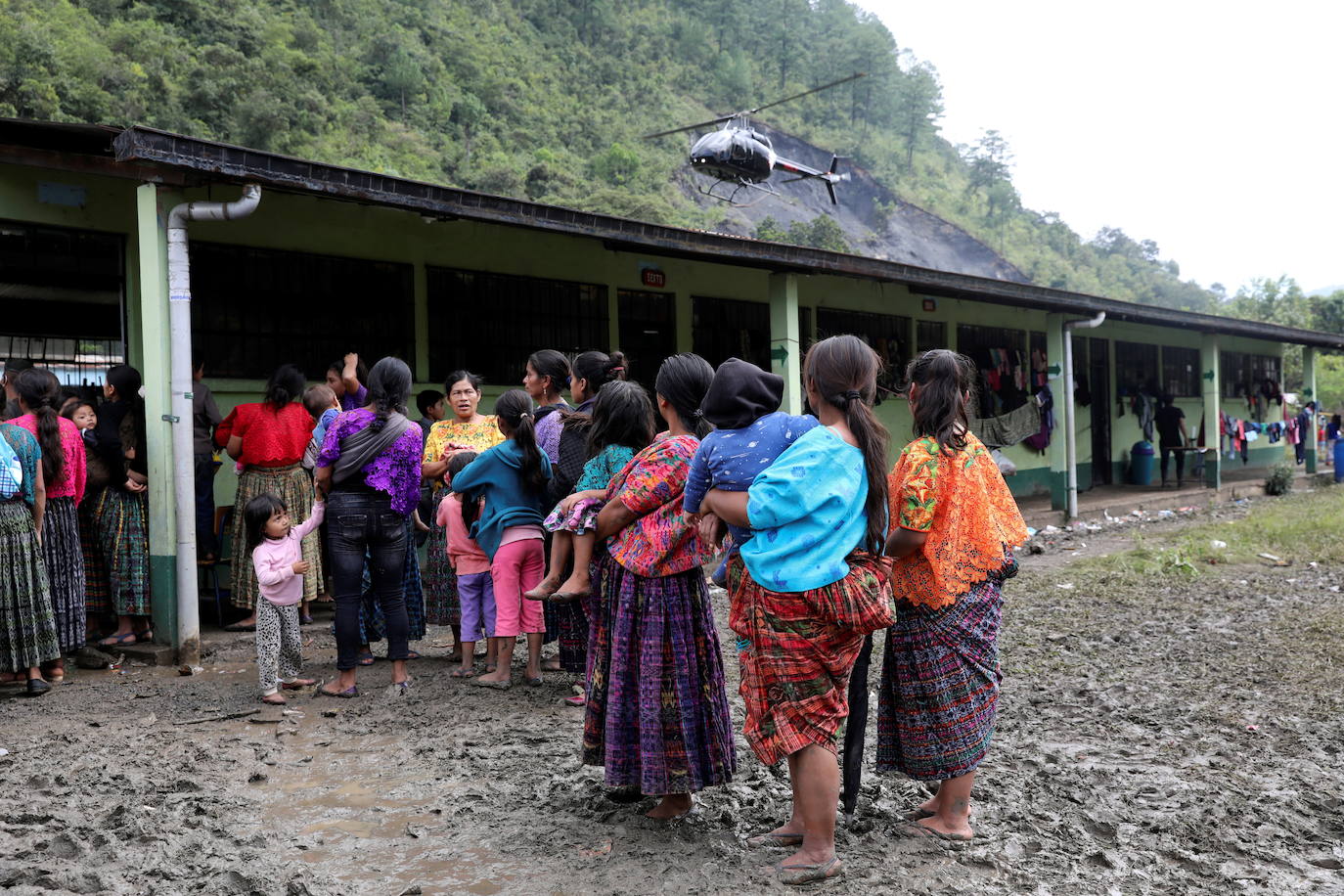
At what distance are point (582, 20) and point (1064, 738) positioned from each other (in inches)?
2546

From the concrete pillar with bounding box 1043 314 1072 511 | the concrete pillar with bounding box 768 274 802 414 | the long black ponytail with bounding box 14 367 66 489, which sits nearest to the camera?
the long black ponytail with bounding box 14 367 66 489

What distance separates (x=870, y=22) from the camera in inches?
3762

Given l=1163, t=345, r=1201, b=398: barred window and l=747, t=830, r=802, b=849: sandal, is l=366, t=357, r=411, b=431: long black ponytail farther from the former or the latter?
l=1163, t=345, r=1201, b=398: barred window

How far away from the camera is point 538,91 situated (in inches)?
2096

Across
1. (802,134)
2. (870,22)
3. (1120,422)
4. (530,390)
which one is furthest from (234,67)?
(870,22)

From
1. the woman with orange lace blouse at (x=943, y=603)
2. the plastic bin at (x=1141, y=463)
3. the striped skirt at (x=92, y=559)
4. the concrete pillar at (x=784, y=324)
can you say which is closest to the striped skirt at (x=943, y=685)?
the woman with orange lace blouse at (x=943, y=603)

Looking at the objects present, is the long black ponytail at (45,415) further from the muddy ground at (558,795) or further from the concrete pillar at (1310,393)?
the concrete pillar at (1310,393)

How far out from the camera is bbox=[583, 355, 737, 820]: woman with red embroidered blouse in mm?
3293

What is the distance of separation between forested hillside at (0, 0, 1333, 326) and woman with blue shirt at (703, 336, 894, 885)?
27384mm

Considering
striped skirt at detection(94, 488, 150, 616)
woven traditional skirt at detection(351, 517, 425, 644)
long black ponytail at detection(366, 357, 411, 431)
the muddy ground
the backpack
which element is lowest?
the muddy ground

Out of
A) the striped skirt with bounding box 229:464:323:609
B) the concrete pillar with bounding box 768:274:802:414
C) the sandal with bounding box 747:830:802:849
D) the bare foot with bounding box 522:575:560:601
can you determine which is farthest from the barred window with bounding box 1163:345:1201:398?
the sandal with bounding box 747:830:802:849

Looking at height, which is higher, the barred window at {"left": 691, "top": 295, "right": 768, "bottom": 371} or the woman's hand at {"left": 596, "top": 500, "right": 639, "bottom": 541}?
the barred window at {"left": 691, "top": 295, "right": 768, "bottom": 371}

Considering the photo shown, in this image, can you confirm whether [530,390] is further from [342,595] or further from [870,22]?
[870,22]

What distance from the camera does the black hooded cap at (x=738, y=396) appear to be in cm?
307
